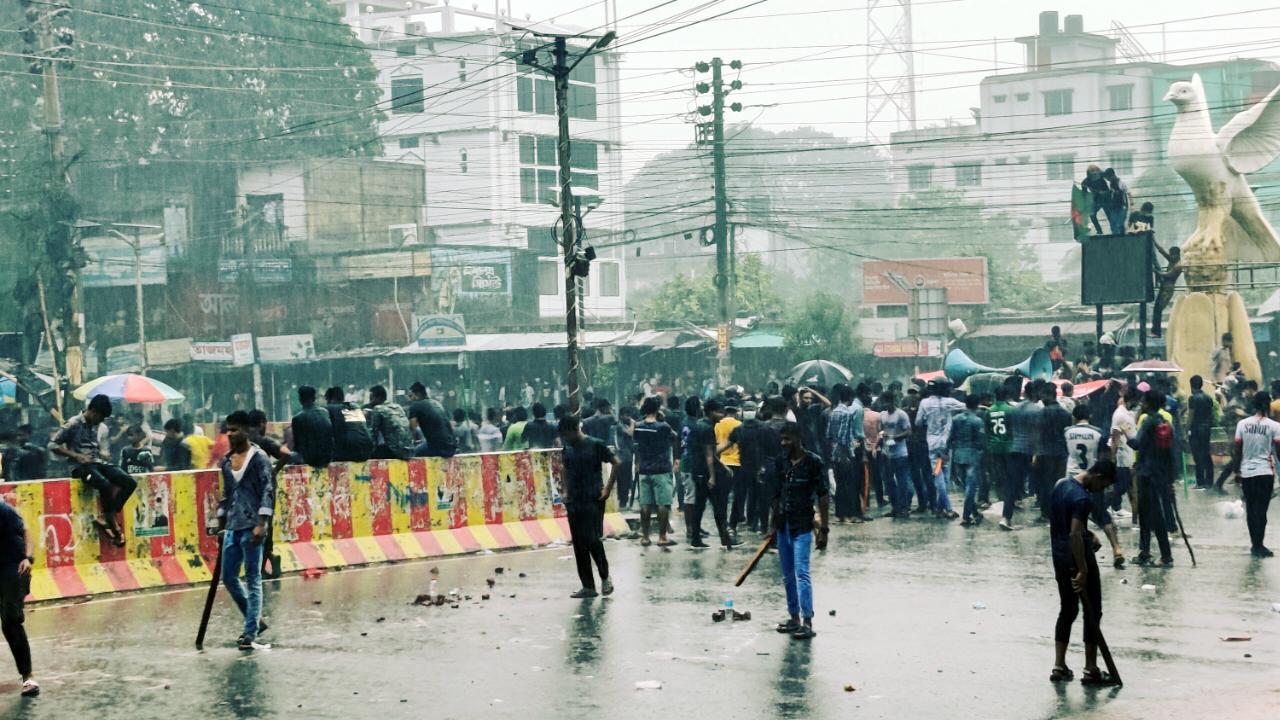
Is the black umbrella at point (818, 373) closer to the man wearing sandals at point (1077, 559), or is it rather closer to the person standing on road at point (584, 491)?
the person standing on road at point (584, 491)

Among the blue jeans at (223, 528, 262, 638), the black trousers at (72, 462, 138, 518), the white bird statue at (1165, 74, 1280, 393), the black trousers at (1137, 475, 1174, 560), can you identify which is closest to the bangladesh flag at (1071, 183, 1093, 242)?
the white bird statue at (1165, 74, 1280, 393)

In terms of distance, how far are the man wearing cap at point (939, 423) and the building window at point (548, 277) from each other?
154 ft

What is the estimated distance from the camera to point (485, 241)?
6950cm

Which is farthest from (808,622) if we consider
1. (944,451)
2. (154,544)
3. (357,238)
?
(357,238)

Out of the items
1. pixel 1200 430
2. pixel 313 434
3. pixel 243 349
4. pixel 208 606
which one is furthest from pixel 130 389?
pixel 243 349

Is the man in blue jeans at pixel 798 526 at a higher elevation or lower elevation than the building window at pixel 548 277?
lower

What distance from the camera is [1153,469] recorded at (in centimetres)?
1389

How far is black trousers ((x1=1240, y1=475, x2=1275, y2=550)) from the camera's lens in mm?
14133

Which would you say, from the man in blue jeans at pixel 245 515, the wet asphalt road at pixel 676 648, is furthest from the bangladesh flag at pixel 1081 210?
the man in blue jeans at pixel 245 515

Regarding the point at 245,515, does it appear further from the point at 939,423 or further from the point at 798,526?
the point at 939,423

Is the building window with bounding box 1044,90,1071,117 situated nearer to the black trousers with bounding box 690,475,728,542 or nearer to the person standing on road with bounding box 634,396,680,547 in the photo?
the black trousers with bounding box 690,475,728,542

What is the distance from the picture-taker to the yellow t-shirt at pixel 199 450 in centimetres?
1823

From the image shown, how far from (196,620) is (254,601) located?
176cm

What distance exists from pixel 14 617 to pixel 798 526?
5.41 m
